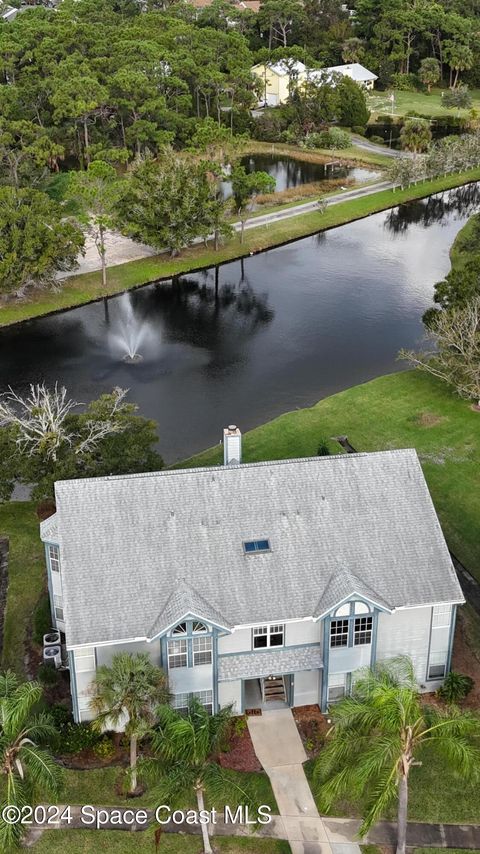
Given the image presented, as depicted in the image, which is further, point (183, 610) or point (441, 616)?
point (441, 616)

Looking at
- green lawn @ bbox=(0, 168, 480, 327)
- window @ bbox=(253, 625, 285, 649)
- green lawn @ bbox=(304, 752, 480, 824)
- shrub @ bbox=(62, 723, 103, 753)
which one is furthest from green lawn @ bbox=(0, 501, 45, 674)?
green lawn @ bbox=(0, 168, 480, 327)

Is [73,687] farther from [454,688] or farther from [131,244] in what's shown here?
[131,244]

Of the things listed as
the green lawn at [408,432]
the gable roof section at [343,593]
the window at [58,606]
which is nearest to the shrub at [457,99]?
the green lawn at [408,432]

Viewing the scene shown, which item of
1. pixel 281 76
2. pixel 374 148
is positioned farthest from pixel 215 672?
pixel 281 76

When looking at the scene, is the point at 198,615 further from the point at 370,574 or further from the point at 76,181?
the point at 76,181

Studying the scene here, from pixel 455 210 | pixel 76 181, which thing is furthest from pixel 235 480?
pixel 455 210

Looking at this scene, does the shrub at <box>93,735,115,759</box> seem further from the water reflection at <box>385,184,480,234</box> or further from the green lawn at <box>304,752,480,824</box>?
the water reflection at <box>385,184,480,234</box>
